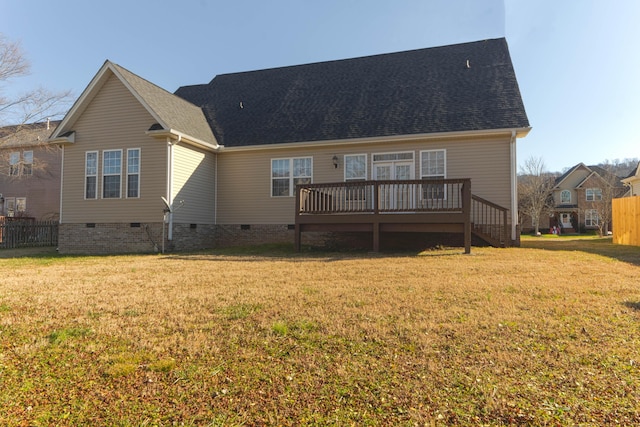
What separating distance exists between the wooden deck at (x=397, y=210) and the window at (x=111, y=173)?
7.00 metres

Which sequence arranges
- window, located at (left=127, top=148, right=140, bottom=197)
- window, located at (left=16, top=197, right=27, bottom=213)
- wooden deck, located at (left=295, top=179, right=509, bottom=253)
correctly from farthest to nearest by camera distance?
1. window, located at (left=16, top=197, right=27, bottom=213)
2. window, located at (left=127, top=148, right=140, bottom=197)
3. wooden deck, located at (left=295, top=179, right=509, bottom=253)

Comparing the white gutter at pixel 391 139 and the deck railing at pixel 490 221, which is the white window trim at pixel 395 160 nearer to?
the white gutter at pixel 391 139

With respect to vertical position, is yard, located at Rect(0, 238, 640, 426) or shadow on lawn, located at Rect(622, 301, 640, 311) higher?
shadow on lawn, located at Rect(622, 301, 640, 311)

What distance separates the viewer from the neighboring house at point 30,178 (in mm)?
25984

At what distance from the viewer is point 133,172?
1352 centimetres

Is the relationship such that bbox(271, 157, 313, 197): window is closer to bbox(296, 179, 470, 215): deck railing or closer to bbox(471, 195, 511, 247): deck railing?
bbox(296, 179, 470, 215): deck railing

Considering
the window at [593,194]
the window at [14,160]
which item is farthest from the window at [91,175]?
the window at [593,194]

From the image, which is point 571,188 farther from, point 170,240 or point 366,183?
point 170,240

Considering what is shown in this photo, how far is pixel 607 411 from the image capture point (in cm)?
228

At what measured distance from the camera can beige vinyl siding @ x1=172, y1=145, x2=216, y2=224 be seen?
13305mm

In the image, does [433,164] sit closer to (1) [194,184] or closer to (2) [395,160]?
(2) [395,160]

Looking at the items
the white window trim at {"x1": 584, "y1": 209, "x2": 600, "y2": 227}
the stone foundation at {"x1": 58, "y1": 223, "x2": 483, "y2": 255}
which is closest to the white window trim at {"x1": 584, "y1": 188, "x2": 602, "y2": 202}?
the white window trim at {"x1": 584, "y1": 209, "x2": 600, "y2": 227}

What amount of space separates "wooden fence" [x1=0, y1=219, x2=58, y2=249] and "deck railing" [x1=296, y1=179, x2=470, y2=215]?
1357 cm

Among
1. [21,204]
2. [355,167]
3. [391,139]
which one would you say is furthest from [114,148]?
[21,204]
